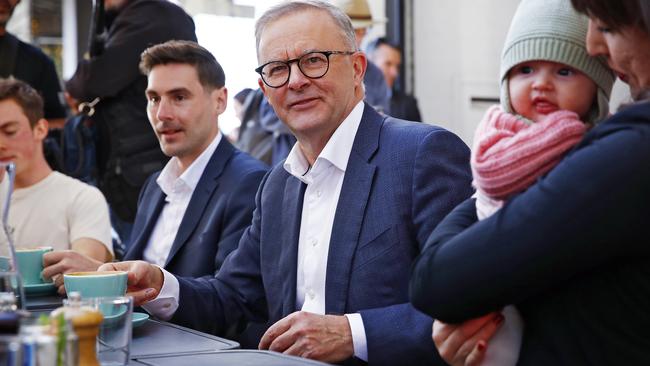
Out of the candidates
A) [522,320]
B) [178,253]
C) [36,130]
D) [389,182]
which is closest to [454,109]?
[36,130]

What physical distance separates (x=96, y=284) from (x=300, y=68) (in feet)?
2.55

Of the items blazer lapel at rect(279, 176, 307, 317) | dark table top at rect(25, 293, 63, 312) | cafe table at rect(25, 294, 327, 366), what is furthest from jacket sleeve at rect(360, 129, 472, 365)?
dark table top at rect(25, 293, 63, 312)

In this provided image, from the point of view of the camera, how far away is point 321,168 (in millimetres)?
2260

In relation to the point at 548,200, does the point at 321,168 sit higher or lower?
lower

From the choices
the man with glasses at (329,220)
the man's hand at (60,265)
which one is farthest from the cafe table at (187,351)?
the man's hand at (60,265)

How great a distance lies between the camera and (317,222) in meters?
2.23

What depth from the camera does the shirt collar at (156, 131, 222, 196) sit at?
303cm

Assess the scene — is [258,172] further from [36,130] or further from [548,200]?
[548,200]

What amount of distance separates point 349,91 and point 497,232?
105 cm

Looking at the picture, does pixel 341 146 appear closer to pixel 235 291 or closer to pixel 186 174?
pixel 235 291

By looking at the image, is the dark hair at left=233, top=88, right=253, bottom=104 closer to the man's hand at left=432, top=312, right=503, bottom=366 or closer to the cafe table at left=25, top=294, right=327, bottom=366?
the cafe table at left=25, top=294, right=327, bottom=366

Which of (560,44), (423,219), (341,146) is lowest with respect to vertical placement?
(423,219)

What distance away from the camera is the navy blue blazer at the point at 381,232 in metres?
1.99

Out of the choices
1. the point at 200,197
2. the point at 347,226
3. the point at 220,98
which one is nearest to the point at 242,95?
the point at 220,98
